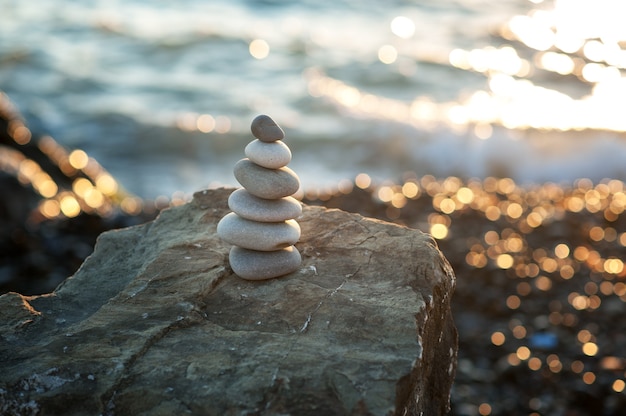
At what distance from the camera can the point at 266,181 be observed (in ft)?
11.3

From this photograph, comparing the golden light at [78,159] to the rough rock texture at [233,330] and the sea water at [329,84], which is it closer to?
the sea water at [329,84]

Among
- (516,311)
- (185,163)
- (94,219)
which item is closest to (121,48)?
(185,163)

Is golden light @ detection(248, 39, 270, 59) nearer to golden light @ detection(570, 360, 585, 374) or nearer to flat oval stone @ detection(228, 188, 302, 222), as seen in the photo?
golden light @ detection(570, 360, 585, 374)

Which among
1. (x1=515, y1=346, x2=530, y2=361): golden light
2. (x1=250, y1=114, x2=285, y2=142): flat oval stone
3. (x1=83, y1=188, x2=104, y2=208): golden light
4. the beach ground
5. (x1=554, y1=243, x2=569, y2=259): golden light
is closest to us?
(x1=250, y1=114, x2=285, y2=142): flat oval stone

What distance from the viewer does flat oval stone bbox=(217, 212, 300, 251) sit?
3.49 m

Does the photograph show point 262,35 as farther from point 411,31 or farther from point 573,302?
point 573,302

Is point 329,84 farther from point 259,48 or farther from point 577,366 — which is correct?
point 577,366

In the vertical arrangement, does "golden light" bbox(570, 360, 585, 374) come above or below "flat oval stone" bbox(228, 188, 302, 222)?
below

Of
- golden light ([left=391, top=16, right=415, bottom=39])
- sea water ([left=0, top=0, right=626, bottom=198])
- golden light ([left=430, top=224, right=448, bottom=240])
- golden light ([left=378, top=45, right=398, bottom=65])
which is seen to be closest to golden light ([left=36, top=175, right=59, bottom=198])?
sea water ([left=0, top=0, right=626, bottom=198])

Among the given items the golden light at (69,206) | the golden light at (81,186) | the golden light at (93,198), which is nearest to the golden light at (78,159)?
the golden light at (81,186)

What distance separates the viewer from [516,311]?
6617mm

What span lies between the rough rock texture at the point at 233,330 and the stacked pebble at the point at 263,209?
93mm

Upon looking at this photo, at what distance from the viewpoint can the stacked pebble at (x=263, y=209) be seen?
3459 millimetres

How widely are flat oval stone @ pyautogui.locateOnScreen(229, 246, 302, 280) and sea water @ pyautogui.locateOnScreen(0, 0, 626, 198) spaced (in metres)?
6.92
